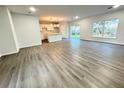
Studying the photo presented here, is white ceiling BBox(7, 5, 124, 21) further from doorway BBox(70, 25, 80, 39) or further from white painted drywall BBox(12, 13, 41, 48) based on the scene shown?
doorway BBox(70, 25, 80, 39)

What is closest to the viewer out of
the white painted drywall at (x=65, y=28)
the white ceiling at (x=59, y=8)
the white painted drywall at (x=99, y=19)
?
the white ceiling at (x=59, y=8)

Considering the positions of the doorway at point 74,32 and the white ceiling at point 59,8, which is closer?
the white ceiling at point 59,8

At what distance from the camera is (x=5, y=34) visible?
12.8ft

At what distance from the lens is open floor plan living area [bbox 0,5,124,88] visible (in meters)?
1.91

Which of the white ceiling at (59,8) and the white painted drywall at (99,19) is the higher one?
the white ceiling at (59,8)

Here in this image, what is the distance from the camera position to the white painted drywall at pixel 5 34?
3.77m

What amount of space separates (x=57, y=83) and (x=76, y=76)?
0.57 metres

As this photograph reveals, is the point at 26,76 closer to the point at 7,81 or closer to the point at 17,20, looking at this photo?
the point at 7,81

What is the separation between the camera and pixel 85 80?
187cm

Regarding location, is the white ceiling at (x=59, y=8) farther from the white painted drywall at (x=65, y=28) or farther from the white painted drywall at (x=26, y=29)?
the white painted drywall at (x=65, y=28)

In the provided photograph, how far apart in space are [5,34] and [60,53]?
305cm

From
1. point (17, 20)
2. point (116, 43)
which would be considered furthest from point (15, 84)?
point (116, 43)

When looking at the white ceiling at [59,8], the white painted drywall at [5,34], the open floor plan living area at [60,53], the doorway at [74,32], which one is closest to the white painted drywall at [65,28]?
the doorway at [74,32]
